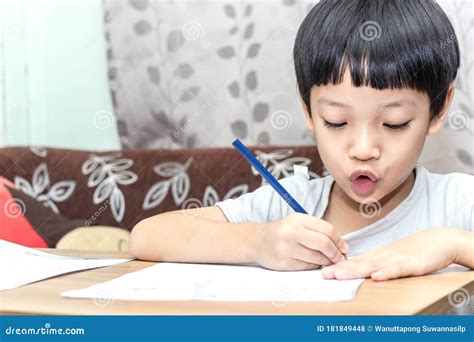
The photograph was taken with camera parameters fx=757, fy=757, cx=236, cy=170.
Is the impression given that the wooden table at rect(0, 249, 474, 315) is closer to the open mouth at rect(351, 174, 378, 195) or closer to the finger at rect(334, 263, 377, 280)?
the finger at rect(334, 263, 377, 280)

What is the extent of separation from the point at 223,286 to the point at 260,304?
0.29ft

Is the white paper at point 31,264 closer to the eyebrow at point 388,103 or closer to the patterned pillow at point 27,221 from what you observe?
the eyebrow at point 388,103

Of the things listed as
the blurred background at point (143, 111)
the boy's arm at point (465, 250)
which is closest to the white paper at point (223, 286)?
the boy's arm at point (465, 250)

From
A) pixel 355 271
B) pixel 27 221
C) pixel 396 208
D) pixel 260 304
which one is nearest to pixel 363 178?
pixel 396 208

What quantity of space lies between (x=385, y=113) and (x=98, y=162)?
0.99 metres

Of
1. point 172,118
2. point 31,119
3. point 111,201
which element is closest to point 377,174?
point 111,201

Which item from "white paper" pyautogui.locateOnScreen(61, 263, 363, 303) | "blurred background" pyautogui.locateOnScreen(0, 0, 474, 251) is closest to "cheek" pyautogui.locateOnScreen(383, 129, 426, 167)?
"white paper" pyautogui.locateOnScreen(61, 263, 363, 303)

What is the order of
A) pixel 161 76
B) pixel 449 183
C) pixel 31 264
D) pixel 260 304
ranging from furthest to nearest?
1. pixel 161 76
2. pixel 449 183
3. pixel 31 264
4. pixel 260 304

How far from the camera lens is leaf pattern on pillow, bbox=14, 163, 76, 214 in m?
1.78

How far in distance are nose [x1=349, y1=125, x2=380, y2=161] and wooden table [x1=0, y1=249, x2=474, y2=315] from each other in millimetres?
211

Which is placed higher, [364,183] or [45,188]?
[364,183]

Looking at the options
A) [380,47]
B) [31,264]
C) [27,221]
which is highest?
[380,47]

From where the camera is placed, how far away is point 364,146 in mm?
923

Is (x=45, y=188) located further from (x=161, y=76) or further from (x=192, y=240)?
(x=192, y=240)
